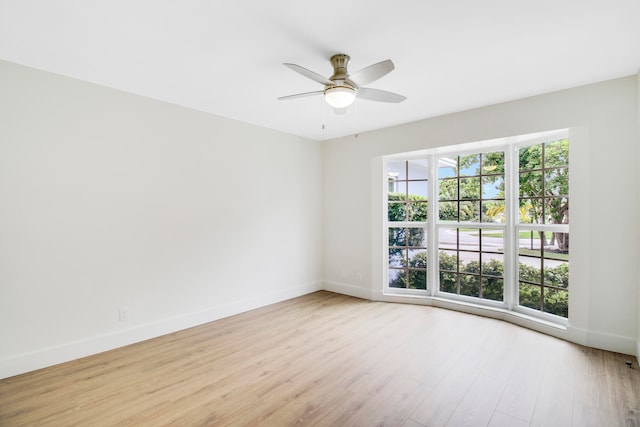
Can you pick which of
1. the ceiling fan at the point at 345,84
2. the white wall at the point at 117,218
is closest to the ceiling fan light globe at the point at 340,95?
the ceiling fan at the point at 345,84

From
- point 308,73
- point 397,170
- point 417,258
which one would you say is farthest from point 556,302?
point 308,73

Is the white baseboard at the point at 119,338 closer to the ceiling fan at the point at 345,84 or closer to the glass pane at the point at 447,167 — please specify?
the ceiling fan at the point at 345,84

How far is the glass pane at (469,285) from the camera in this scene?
163 inches

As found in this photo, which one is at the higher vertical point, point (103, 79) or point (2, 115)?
point (103, 79)

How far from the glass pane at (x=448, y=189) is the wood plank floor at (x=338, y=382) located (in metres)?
1.73

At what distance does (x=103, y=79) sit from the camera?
114 inches

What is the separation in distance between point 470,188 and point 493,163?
41cm

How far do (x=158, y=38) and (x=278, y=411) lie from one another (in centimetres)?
274

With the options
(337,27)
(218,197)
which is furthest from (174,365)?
(337,27)

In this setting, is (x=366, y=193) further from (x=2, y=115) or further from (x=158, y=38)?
(x=2, y=115)

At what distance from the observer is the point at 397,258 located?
4.78m

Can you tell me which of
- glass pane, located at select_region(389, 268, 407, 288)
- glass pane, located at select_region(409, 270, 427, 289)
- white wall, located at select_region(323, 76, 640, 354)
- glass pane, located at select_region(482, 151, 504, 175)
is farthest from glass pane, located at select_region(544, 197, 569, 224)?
glass pane, located at select_region(389, 268, 407, 288)

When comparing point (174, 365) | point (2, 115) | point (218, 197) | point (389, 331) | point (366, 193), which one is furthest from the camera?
point (366, 193)

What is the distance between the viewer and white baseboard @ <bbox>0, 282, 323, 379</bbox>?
258 centimetres
